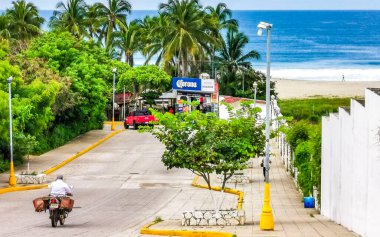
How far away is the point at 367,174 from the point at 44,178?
2657 cm

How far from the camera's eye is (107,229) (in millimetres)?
32062

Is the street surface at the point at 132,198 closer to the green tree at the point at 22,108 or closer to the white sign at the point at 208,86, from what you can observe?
the green tree at the point at 22,108

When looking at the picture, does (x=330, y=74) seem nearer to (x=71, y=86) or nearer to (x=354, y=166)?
(x=71, y=86)

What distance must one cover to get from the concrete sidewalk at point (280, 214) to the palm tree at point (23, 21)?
62.2 meters

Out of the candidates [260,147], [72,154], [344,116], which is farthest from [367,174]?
[72,154]

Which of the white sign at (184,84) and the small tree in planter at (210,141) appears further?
the white sign at (184,84)

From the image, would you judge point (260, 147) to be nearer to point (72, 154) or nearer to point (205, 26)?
point (72, 154)

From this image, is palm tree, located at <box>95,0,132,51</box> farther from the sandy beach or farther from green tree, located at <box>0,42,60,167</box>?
green tree, located at <box>0,42,60,167</box>

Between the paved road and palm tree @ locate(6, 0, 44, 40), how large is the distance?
44.7 metres

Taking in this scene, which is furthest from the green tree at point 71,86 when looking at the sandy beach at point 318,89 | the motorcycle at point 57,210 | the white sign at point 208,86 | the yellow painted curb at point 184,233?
the sandy beach at point 318,89

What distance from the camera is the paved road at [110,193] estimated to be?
32719mm

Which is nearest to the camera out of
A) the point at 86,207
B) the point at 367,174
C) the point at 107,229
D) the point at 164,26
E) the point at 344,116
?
the point at 367,174

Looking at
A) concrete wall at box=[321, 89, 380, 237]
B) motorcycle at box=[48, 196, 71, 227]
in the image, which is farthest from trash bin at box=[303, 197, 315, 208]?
motorcycle at box=[48, 196, 71, 227]

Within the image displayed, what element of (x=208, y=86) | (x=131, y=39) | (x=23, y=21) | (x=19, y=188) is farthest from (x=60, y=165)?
(x=131, y=39)
